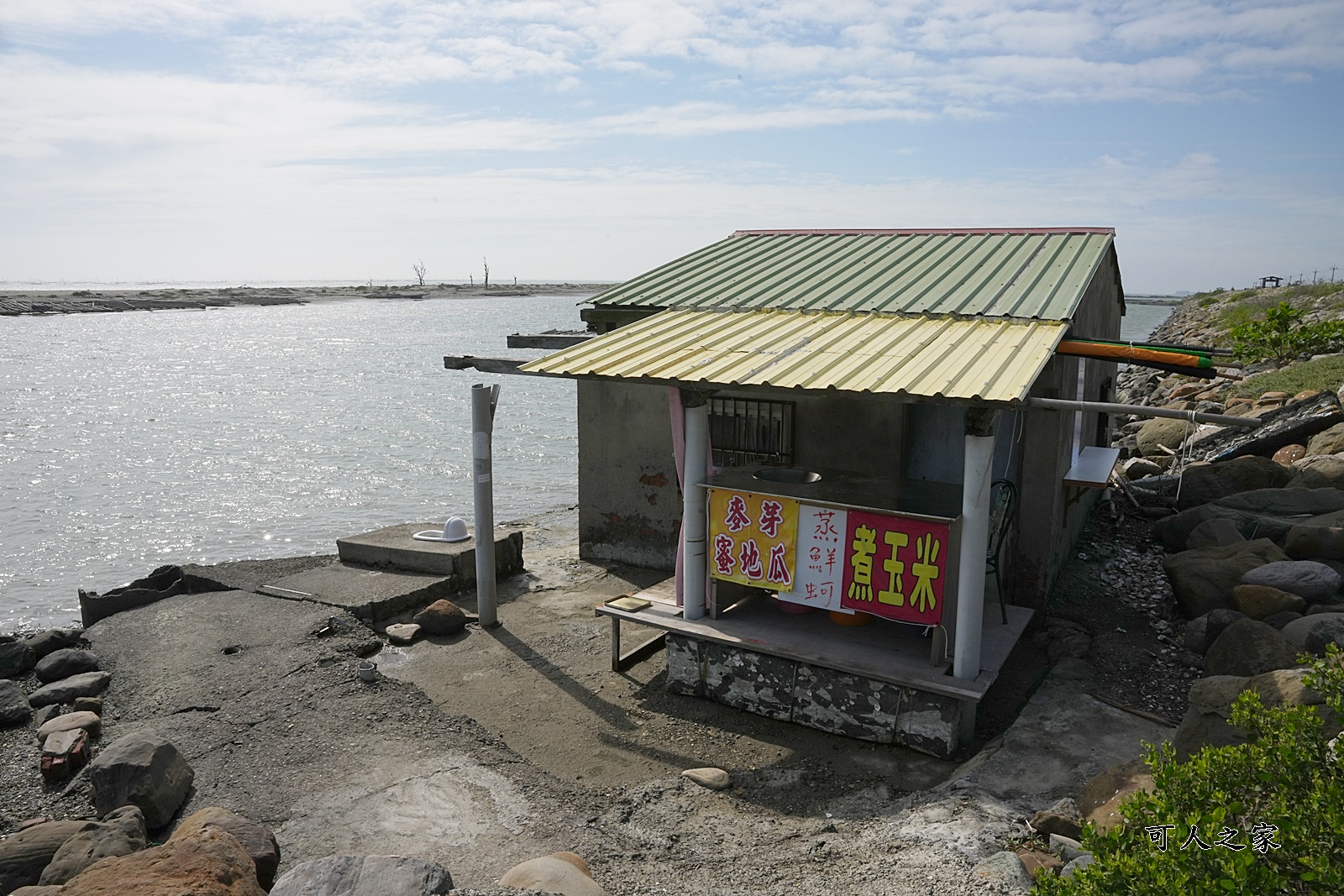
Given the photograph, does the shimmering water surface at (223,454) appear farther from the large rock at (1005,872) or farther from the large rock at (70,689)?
the large rock at (1005,872)

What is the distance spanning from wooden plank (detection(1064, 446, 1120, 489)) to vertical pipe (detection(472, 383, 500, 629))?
255 inches

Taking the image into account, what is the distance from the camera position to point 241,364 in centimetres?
5231

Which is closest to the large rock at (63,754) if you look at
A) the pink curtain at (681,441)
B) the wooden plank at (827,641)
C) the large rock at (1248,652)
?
the wooden plank at (827,641)

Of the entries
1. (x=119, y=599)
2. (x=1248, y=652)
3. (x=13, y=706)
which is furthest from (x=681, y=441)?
(x=119, y=599)

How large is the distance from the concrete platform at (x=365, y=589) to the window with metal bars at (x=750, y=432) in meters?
3.89

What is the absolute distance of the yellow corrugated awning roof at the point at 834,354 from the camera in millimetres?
6750

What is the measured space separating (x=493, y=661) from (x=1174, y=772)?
279 inches

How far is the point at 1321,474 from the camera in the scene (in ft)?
38.9

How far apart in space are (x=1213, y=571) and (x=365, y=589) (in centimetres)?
951

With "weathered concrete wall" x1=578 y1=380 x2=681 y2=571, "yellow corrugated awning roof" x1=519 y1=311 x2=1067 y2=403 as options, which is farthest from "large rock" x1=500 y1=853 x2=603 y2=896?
"weathered concrete wall" x1=578 y1=380 x2=681 y2=571

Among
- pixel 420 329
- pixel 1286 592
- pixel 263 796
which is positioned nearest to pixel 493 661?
pixel 263 796

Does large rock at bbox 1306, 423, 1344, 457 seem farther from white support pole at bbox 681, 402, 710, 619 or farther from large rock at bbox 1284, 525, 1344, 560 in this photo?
white support pole at bbox 681, 402, 710, 619

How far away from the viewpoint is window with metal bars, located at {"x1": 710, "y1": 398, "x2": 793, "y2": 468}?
34.2 ft

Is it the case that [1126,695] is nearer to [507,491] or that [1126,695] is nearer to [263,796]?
[263,796]
